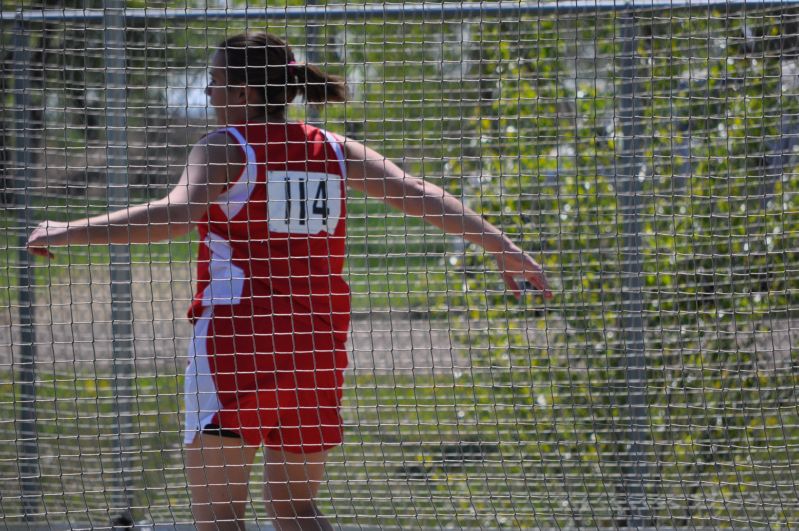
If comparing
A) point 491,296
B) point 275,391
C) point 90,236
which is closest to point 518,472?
point 491,296

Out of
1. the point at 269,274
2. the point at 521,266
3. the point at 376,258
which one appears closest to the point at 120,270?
the point at 376,258

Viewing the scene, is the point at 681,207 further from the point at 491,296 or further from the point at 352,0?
the point at 352,0

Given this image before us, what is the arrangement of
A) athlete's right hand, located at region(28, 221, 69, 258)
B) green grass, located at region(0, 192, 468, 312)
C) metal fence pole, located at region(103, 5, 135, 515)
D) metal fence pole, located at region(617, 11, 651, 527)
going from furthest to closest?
green grass, located at region(0, 192, 468, 312), metal fence pole, located at region(103, 5, 135, 515), metal fence pole, located at region(617, 11, 651, 527), athlete's right hand, located at region(28, 221, 69, 258)

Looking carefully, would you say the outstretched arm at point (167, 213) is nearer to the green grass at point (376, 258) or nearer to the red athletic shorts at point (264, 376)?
the red athletic shorts at point (264, 376)

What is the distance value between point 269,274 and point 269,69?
556 mm

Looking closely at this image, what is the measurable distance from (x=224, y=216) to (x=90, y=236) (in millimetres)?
353

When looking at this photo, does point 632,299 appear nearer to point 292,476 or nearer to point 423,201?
point 423,201

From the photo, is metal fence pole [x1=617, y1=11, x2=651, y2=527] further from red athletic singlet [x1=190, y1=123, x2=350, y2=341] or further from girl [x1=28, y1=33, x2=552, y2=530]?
red athletic singlet [x1=190, y1=123, x2=350, y2=341]

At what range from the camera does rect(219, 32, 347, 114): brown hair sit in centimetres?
254

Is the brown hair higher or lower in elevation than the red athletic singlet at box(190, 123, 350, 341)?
higher

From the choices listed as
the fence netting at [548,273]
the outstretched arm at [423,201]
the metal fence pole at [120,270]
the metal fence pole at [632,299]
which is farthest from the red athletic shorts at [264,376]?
the metal fence pole at [632,299]

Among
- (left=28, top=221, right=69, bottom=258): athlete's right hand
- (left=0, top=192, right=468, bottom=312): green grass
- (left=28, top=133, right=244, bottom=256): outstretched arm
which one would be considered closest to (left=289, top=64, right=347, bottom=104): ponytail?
(left=28, top=133, right=244, bottom=256): outstretched arm

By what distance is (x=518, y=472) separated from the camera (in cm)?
398

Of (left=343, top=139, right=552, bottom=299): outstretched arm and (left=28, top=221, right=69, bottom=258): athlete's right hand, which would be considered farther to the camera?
(left=343, top=139, right=552, bottom=299): outstretched arm
